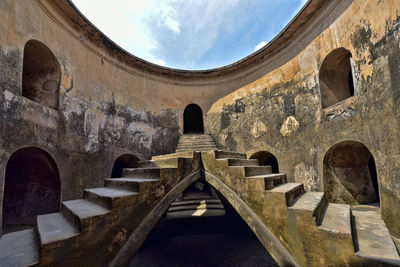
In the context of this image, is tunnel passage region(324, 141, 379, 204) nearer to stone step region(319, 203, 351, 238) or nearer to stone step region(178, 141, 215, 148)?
stone step region(319, 203, 351, 238)

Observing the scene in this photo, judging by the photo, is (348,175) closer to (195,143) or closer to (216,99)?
(195,143)

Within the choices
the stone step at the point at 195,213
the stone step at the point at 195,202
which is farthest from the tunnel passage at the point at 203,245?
the stone step at the point at 195,202

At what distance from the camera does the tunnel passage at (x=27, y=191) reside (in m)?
5.28

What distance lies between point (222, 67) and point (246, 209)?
6904 mm

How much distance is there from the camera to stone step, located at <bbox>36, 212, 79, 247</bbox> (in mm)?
1930

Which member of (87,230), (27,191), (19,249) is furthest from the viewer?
(27,191)

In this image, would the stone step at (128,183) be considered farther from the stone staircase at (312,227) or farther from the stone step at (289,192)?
the stone step at (289,192)

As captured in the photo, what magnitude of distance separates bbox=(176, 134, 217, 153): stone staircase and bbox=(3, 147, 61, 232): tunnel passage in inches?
166

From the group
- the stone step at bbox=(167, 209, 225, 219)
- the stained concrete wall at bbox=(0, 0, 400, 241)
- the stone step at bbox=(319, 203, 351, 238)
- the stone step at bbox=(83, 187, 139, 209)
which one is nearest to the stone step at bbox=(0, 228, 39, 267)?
the stone step at bbox=(83, 187, 139, 209)

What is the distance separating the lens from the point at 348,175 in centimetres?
542

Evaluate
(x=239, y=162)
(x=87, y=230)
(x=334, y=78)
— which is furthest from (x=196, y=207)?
(x=334, y=78)

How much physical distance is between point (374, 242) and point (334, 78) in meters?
4.86

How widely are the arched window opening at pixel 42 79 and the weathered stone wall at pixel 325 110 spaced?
5840 millimetres

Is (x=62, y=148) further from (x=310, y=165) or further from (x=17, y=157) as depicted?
(x=310, y=165)
